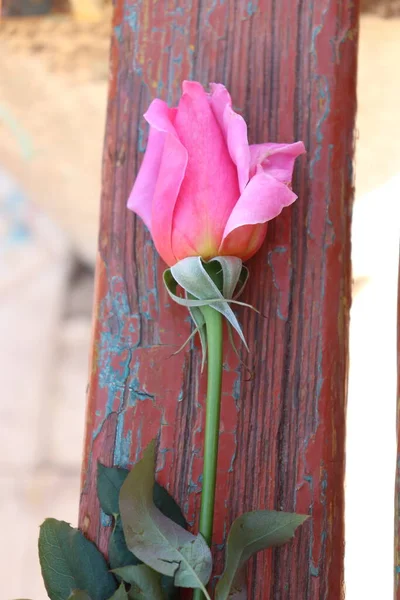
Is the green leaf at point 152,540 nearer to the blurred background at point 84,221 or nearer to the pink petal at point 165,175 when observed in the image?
the pink petal at point 165,175

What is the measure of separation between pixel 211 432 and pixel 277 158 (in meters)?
0.17

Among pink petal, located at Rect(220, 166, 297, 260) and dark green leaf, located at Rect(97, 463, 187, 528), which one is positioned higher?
pink petal, located at Rect(220, 166, 297, 260)

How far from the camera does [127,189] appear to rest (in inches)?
18.5

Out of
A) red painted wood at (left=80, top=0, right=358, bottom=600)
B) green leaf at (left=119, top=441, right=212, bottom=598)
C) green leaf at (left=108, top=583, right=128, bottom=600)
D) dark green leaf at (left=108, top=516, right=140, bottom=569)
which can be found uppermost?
red painted wood at (left=80, top=0, right=358, bottom=600)

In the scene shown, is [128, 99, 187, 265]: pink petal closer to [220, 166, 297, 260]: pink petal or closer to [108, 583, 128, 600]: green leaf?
[220, 166, 297, 260]: pink petal

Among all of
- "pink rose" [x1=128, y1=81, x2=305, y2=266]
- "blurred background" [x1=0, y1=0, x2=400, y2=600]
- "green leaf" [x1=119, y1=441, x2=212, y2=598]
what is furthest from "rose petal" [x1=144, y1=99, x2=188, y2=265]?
"blurred background" [x1=0, y1=0, x2=400, y2=600]

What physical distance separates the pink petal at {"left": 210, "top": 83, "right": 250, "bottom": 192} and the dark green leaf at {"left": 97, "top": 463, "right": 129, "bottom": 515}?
0.18 metres

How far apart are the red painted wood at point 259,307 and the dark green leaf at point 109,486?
1 cm

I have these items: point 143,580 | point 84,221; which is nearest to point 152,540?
point 143,580

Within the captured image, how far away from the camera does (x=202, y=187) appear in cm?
39

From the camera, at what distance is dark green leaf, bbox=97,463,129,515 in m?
0.40

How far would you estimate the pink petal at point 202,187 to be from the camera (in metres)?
0.39

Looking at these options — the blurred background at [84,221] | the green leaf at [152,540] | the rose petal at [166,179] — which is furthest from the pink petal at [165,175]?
the blurred background at [84,221]

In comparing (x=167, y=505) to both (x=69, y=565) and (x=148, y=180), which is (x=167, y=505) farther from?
(x=148, y=180)
